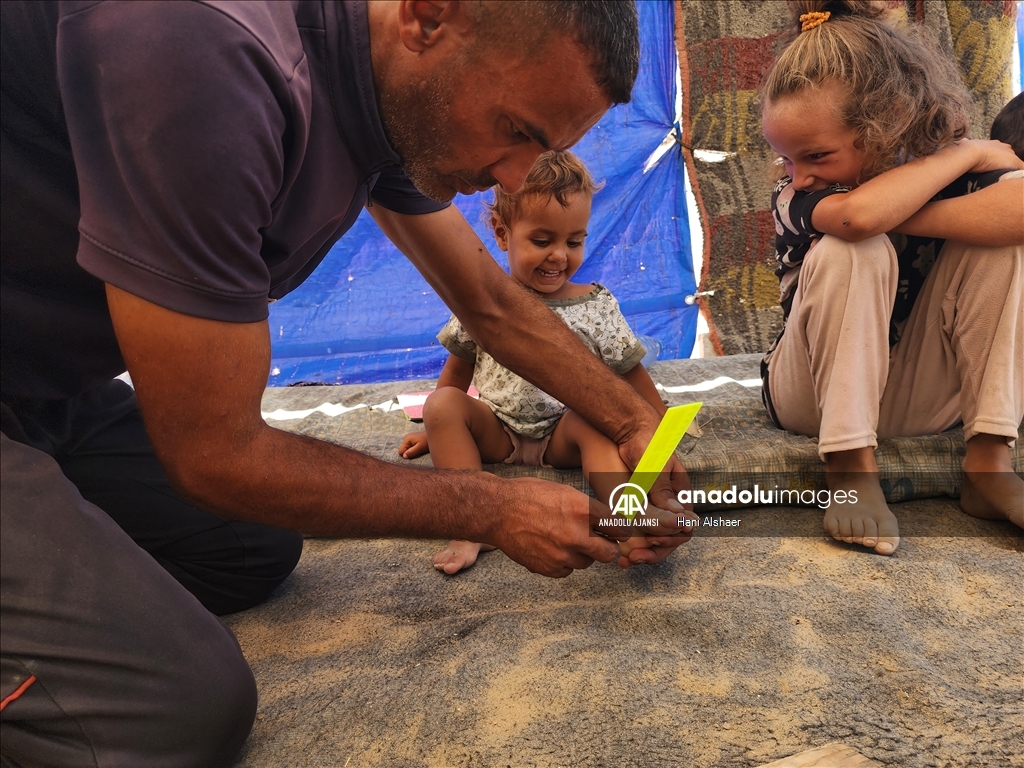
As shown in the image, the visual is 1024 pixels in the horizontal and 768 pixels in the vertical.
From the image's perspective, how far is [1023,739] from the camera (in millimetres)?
909

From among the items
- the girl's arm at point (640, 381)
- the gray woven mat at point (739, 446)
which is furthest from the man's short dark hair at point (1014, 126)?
the girl's arm at point (640, 381)

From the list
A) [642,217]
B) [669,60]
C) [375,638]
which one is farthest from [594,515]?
[669,60]

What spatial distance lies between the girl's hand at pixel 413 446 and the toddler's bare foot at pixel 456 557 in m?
0.41

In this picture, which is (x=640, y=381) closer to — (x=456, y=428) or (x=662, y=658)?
(x=456, y=428)

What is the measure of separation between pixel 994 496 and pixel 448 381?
1.20 m

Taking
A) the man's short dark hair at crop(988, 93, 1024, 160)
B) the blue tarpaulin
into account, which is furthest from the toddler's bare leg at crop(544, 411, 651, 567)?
the blue tarpaulin

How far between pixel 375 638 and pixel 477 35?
36.3 inches

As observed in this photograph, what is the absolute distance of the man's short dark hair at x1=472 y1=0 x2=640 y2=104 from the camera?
895 mm

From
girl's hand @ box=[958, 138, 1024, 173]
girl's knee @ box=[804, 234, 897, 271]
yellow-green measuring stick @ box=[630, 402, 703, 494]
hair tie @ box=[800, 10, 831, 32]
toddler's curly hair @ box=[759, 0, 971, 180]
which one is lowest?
yellow-green measuring stick @ box=[630, 402, 703, 494]

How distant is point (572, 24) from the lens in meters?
0.91

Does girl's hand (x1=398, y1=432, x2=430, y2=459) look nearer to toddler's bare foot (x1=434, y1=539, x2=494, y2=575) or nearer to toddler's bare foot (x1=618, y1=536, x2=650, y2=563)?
toddler's bare foot (x1=434, y1=539, x2=494, y2=575)

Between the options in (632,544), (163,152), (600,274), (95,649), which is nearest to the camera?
(163,152)

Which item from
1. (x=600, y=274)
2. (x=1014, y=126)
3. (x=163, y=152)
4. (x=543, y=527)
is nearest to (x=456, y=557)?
(x=543, y=527)

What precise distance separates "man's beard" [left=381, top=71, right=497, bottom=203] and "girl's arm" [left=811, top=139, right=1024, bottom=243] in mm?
777
